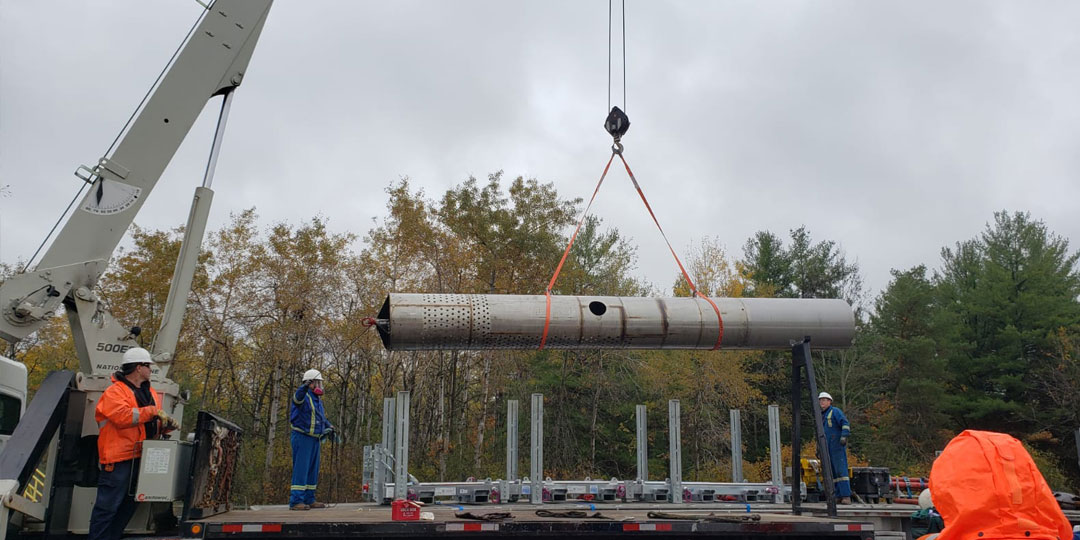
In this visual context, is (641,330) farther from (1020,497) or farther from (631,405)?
(631,405)

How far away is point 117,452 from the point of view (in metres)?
5.51

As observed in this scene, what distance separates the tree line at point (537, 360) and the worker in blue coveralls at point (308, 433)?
42.8 ft

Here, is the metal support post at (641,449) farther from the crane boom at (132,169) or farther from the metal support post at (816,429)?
the crane boom at (132,169)

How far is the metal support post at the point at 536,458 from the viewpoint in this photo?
962 cm

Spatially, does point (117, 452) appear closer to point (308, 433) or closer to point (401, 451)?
point (308, 433)

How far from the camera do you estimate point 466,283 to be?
78.3 feet

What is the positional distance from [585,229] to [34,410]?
1026 inches

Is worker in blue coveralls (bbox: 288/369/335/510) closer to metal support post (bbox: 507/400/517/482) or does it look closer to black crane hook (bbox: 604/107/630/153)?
metal support post (bbox: 507/400/517/482)

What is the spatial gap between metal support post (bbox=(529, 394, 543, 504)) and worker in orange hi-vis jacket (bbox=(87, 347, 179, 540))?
514cm

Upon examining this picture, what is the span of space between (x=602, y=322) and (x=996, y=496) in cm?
498

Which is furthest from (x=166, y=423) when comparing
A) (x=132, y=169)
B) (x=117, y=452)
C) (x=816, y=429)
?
(x=816, y=429)

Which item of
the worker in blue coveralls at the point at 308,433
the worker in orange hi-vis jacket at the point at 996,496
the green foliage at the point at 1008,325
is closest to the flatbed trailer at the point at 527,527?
the worker in blue coveralls at the point at 308,433

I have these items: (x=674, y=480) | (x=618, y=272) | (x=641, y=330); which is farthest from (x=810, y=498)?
(x=618, y=272)

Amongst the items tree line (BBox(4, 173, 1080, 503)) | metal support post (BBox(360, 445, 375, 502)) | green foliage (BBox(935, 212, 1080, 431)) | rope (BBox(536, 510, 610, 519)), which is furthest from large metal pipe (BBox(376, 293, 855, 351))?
green foliage (BBox(935, 212, 1080, 431))
